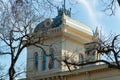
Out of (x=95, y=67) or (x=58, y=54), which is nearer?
(x=95, y=67)

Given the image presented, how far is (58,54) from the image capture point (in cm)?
5128

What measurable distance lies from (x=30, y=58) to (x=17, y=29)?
2837 centimetres

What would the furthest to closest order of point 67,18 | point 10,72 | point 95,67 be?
point 67,18, point 95,67, point 10,72

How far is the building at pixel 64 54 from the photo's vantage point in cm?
4727

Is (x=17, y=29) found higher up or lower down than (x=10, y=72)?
higher up

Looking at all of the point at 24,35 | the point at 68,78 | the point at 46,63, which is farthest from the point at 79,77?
the point at 24,35

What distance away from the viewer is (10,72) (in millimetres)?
27953

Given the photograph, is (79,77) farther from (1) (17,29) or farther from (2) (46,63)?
(1) (17,29)

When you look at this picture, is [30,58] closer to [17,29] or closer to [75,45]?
[75,45]

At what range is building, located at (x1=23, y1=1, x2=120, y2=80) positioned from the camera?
47.3 metres

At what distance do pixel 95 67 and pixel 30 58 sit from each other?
38.6 feet

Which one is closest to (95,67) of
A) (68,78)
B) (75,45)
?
(68,78)

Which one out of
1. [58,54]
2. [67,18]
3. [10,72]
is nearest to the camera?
[10,72]

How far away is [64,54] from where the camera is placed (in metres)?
47.2
